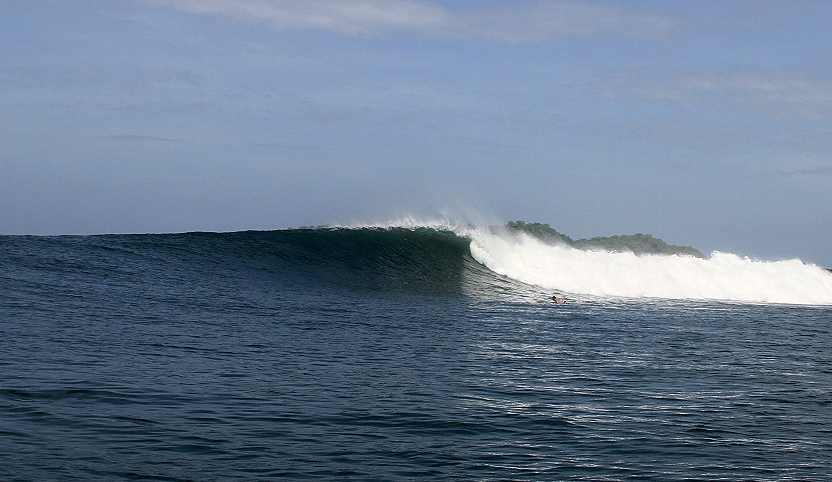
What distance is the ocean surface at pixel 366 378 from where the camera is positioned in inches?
263

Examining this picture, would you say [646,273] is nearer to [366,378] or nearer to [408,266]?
[408,266]

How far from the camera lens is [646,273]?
28.9m

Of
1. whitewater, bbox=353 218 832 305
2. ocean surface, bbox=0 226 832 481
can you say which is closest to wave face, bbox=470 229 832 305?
whitewater, bbox=353 218 832 305

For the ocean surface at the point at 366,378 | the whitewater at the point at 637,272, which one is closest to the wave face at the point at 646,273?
the whitewater at the point at 637,272

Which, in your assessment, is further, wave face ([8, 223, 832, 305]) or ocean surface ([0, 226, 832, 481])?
wave face ([8, 223, 832, 305])

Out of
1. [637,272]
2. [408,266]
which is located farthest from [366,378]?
[637,272]

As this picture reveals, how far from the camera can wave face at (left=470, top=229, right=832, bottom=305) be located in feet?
90.5

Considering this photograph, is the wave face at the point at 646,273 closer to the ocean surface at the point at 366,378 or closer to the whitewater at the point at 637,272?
the whitewater at the point at 637,272

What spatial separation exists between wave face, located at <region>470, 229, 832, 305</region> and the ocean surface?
178 inches

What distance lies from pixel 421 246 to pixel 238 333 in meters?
15.9

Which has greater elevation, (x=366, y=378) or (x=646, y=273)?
(x=646, y=273)

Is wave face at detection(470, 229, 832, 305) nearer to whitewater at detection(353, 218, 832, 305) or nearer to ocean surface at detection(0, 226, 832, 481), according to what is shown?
whitewater at detection(353, 218, 832, 305)

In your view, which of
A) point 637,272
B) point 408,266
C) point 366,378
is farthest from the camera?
point 637,272

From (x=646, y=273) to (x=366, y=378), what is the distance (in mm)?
20913
